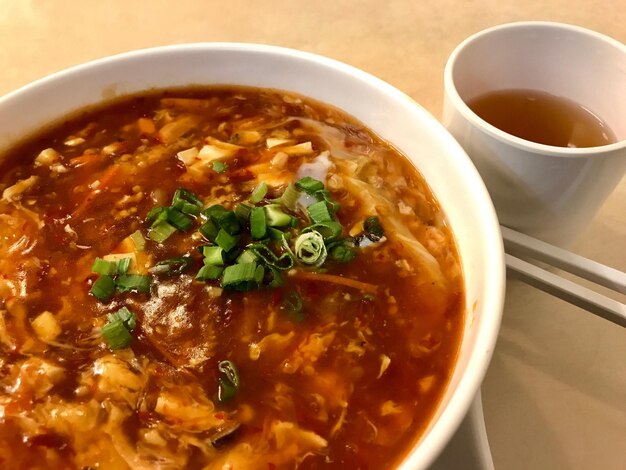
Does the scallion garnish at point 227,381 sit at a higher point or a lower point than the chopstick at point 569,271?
lower

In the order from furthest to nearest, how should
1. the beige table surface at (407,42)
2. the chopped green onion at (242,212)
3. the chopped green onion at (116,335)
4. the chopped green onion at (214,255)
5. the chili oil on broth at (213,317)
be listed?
the beige table surface at (407,42) < the chopped green onion at (242,212) < the chopped green onion at (214,255) < the chopped green onion at (116,335) < the chili oil on broth at (213,317)

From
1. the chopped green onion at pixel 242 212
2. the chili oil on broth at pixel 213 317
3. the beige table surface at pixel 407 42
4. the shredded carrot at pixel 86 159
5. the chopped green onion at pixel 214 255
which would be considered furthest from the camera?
the shredded carrot at pixel 86 159

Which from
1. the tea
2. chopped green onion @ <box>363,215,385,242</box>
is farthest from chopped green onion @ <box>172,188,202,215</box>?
the tea

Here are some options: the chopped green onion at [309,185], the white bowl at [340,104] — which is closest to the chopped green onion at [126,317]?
the chopped green onion at [309,185]

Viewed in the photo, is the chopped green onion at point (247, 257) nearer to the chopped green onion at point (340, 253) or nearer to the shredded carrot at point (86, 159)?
the chopped green onion at point (340, 253)

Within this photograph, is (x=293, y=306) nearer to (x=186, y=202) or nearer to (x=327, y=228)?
(x=327, y=228)

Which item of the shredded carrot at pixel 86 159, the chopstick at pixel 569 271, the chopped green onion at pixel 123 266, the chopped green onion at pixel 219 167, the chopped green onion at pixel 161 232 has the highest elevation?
the shredded carrot at pixel 86 159
